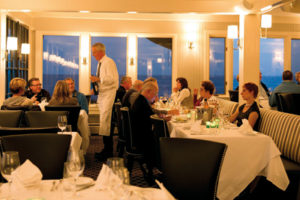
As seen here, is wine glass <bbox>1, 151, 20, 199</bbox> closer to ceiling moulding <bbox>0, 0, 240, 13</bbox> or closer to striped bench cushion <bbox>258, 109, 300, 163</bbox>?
striped bench cushion <bbox>258, 109, 300, 163</bbox>

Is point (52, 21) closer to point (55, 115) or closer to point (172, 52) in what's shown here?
point (172, 52)

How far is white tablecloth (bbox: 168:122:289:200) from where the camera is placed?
399cm

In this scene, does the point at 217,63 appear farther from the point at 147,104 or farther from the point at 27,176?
the point at 27,176

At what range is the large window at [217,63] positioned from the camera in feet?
36.3

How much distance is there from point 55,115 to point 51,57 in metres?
6.58

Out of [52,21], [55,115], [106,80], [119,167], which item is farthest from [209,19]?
[119,167]

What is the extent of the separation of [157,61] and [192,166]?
8.85 metres

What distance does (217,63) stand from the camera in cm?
1120

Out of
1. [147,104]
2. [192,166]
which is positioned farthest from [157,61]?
[192,166]

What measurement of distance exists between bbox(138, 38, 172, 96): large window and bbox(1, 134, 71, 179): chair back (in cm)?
805

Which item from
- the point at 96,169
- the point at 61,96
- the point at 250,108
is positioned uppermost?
the point at 61,96

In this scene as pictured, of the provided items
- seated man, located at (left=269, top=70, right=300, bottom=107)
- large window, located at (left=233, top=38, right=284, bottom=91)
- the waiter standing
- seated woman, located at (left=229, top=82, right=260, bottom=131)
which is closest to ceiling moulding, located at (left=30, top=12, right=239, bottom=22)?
seated man, located at (left=269, top=70, right=300, bottom=107)

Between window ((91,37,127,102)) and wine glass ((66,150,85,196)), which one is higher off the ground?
window ((91,37,127,102))

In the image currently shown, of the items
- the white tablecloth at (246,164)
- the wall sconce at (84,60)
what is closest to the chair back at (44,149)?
the white tablecloth at (246,164)
